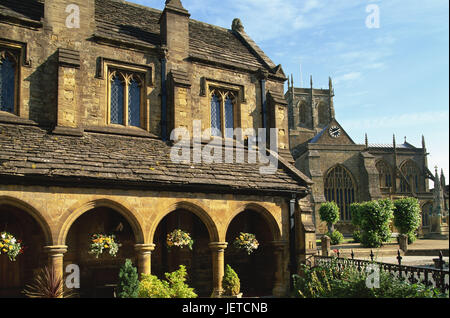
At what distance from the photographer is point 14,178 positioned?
10.3 metres

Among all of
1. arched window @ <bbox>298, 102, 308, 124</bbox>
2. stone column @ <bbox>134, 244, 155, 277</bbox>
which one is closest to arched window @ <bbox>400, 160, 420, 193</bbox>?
arched window @ <bbox>298, 102, 308, 124</bbox>

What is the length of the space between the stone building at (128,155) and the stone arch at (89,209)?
35mm

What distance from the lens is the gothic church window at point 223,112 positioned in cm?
1670

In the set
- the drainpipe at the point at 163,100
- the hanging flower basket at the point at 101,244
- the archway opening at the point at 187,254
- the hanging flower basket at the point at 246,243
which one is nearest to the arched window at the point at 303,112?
the drainpipe at the point at 163,100

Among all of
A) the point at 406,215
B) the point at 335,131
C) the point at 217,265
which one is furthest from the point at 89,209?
the point at 335,131

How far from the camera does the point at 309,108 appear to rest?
78875 millimetres

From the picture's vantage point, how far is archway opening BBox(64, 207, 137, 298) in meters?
12.7

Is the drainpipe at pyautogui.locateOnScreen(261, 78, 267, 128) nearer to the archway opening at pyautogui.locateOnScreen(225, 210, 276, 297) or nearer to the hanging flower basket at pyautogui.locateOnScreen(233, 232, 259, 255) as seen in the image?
the archway opening at pyautogui.locateOnScreen(225, 210, 276, 297)

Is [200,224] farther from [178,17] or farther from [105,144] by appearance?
[178,17]

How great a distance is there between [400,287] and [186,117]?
9.52 meters

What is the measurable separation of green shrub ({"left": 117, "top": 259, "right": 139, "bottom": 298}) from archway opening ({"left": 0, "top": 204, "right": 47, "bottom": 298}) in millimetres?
3412

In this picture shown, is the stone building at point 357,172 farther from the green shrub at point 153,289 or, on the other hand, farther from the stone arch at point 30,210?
the stone arch at point 30,210

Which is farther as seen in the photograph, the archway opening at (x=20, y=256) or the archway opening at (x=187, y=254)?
the archway opening at (x=187, y=254)

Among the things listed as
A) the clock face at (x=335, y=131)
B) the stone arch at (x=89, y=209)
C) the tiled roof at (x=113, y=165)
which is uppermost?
the clock face at (x=335, y=131)
